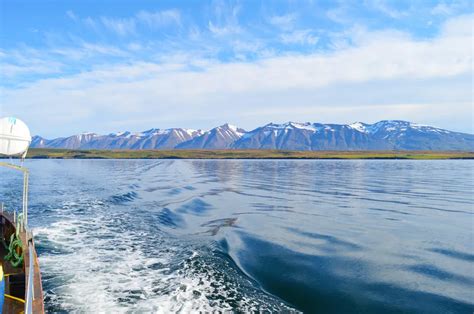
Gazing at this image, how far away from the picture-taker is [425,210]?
36219mm

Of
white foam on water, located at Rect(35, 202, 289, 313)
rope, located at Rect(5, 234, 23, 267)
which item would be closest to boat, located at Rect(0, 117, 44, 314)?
rope, located at Rect(5, 234, 23, 267)

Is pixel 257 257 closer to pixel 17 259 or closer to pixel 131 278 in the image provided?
pixel 131 278

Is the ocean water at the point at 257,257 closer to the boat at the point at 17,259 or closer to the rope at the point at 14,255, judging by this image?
the boat at the point at 17,259

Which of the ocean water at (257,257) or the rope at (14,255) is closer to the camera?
the ocean water at (257,257)

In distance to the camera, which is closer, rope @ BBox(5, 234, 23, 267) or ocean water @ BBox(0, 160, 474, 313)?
ocean water @ BBox(0, 160, 474, 313)

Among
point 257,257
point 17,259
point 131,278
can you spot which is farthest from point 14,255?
point 257,257

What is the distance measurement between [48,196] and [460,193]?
194ft

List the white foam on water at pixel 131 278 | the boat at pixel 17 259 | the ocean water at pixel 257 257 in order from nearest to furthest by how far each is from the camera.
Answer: the boat at pixel 17 259, the white foam on water at pixel 131 278, the ocean water at pixel 257 257

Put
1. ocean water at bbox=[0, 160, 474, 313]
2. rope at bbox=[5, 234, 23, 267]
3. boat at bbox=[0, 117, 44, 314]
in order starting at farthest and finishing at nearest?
rope at bbox=[5, 234, 23, 267] < ocean water at bbox=[0, 160, 474, 313] < boat at bbox=[0, 117, 44, 314]

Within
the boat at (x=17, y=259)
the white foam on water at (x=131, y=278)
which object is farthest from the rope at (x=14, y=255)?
the white foam on water at (x=131, y=278)

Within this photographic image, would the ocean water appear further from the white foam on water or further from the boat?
the boat

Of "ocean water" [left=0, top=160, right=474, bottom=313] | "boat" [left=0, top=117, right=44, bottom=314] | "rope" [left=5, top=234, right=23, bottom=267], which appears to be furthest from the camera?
"rope" [left=5, top=234, right=23, bottom=267]

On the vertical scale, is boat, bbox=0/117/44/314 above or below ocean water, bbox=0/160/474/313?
above

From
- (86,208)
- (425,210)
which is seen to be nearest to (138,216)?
(86,208)
